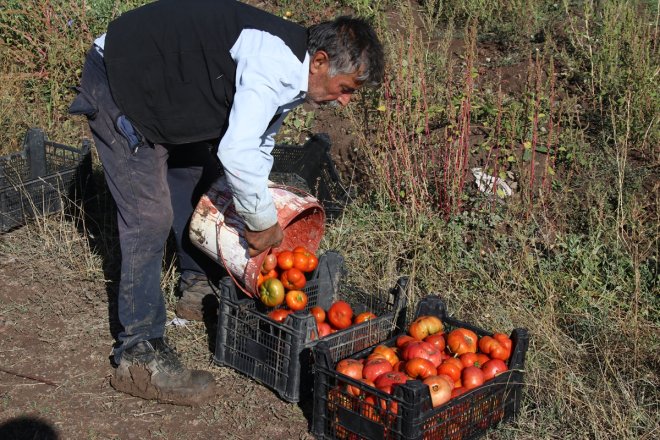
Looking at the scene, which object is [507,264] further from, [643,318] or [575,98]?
[575,98]

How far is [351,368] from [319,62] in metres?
1.35

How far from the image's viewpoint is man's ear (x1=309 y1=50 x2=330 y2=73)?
355 cm

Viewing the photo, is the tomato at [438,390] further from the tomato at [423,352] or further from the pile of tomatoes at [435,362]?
the tomato at [423,352]

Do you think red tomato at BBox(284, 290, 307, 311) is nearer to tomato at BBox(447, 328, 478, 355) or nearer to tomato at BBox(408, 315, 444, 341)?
A: tomato at BBox(408, 315, 444, 341)

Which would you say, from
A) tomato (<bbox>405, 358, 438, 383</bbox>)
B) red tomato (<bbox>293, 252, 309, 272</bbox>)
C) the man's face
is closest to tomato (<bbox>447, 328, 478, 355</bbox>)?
tomato (<bbox>405, 358, 438, 383</bbox>)

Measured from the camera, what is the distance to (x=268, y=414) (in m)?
4.04

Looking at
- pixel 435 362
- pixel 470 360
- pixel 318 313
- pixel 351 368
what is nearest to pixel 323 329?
pixel 318 313

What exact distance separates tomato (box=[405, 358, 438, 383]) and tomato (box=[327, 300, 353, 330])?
2.05 ft

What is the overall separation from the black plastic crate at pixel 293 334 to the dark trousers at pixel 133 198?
37 cm

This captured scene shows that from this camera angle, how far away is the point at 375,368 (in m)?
3.65

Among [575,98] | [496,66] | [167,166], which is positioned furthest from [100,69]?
[496,66]

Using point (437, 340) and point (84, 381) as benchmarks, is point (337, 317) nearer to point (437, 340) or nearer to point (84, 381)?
point (437, 340)

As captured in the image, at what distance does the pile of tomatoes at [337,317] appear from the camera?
424 cm

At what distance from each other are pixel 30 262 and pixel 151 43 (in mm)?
2444
